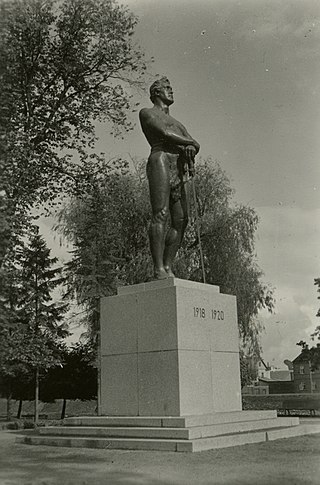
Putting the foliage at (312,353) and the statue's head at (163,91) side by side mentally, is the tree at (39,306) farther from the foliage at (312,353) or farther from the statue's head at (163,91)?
the statue's head at (163,91)

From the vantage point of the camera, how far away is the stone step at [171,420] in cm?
781

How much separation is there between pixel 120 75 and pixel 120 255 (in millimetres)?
8416

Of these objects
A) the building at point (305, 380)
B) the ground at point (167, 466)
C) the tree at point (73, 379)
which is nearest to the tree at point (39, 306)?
the tree at point (73, 379)

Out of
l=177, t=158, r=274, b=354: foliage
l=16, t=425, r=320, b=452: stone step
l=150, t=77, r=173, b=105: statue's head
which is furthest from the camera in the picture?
l=177, t=158, r=274, b=354: foliage

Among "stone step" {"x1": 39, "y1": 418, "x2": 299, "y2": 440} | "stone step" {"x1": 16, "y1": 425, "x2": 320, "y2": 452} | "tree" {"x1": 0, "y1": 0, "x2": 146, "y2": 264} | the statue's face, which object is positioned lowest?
"stone step" {"x1": 16, "y1": 425, "x2": 320, "y2": 452}

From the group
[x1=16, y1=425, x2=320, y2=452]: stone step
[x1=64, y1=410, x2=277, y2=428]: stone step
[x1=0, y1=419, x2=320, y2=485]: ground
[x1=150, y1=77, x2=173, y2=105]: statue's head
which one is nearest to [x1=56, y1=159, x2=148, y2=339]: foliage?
[x1=150, y1=77, x2=173, y2=105]: statue's head

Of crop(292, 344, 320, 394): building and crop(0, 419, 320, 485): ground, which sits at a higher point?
crop(292, 344, 320, 394): building

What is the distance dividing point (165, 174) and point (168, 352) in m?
2.74

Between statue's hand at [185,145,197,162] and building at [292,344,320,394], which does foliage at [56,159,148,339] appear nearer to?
statue's hand at [185,145,197,162]

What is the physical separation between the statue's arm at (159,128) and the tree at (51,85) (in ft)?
20.9

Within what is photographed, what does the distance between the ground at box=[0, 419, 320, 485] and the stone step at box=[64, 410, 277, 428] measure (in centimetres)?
81

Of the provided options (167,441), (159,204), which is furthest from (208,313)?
(167,441)

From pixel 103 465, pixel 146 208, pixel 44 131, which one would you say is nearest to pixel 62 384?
pixel 146 208

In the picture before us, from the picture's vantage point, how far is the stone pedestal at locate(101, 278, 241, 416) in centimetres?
864
